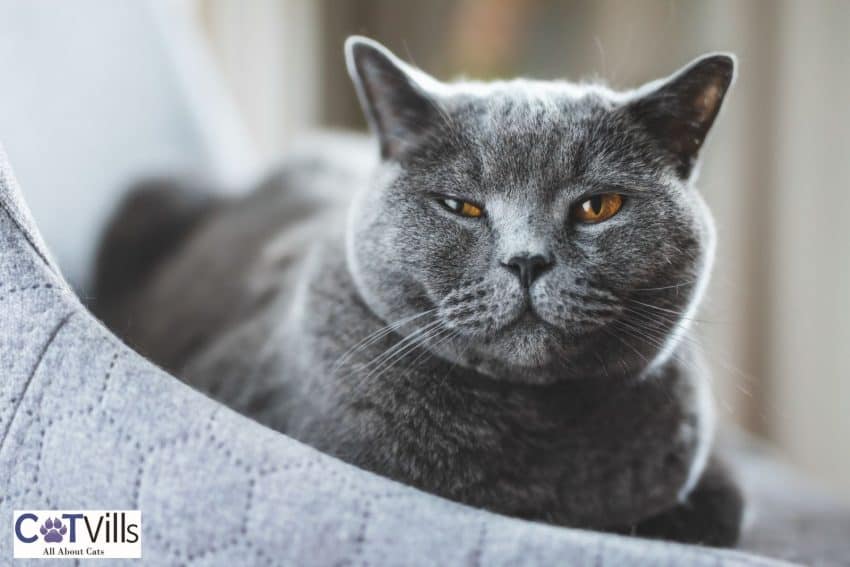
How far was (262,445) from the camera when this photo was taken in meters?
0.58

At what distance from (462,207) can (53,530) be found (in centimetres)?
41

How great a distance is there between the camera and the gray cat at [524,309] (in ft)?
2.25

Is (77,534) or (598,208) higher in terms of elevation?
(598,208)

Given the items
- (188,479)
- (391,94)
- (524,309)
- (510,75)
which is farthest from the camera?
(510,75)

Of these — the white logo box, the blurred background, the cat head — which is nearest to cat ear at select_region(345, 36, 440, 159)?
the cat head

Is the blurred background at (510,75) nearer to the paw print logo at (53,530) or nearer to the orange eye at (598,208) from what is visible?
→ the orange eye at (598,208)

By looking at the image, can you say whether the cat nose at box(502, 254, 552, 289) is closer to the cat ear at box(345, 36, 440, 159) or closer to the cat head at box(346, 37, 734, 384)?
the cat head at box(346, 37, 734, 384)

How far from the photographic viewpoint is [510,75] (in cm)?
205

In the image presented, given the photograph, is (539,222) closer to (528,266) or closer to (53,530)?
(528,266)

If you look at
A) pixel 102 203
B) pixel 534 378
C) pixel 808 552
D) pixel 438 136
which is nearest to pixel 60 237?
pixel 102 203

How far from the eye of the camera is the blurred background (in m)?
1.16

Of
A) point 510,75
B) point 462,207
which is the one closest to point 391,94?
point 462,207

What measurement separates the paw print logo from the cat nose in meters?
0.38

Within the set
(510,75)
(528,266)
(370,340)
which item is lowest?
(510,75)
